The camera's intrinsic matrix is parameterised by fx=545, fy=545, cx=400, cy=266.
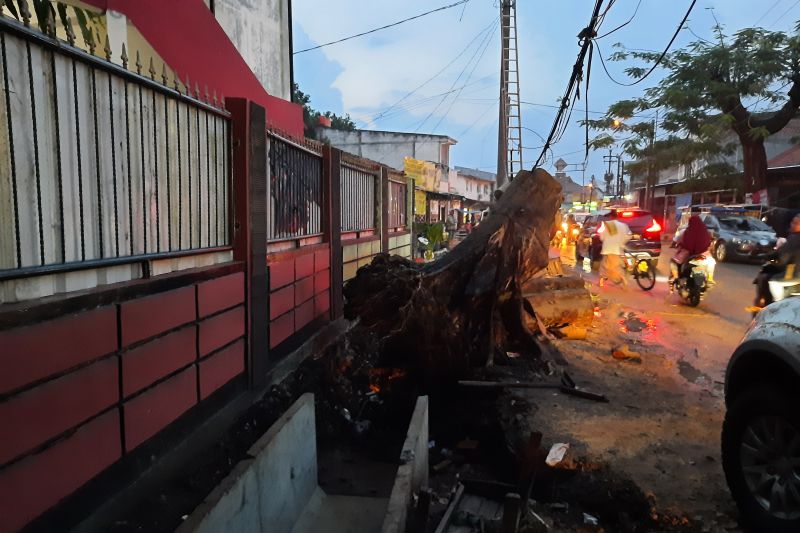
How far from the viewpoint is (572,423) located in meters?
4.95

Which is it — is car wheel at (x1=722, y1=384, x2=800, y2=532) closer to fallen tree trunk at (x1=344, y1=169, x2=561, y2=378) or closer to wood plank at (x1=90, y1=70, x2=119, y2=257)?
fallen tree trunk at (x1=344, y1=169, x2=561, y2=378)

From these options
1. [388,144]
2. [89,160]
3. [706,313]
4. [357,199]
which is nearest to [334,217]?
[357,199]

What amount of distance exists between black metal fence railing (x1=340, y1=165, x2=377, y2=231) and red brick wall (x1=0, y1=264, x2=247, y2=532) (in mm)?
4190

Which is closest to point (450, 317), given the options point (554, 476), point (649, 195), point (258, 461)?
point (554, 476)

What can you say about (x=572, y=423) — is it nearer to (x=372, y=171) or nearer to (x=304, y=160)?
(x=304, y=160)

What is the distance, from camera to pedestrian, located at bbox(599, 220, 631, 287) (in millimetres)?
12398

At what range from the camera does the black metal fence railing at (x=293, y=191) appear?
5.38 metres

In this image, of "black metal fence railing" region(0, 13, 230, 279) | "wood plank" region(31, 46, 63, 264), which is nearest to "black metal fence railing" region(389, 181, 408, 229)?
"black metal fence railing" region(0, 13, 230, 279)

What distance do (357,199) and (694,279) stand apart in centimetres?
652

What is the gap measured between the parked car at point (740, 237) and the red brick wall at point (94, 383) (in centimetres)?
1615

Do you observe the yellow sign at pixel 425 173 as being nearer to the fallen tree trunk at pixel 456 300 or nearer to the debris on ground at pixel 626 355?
the debris on ground at pixel 626 355

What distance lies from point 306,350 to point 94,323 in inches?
138

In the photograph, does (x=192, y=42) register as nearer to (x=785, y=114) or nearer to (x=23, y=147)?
(x=23, y=147)

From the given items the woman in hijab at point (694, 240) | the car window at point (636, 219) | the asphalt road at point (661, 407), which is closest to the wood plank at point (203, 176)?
A: the asphalt road at point (661, 407)
